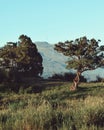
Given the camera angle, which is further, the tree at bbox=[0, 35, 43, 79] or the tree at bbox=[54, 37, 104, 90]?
the tree at bbox=[0, 35, 43, 79]

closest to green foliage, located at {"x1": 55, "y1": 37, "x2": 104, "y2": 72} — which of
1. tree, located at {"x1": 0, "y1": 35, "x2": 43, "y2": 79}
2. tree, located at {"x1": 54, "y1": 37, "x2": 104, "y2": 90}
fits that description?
tree, located at {"x1": 54, "y1": 37, "x2": 104, "y2": 90}

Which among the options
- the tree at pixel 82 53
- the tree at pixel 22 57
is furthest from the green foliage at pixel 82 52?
the tree at pixel 22 57

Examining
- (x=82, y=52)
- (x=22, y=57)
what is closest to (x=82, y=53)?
(x=82, y=52)

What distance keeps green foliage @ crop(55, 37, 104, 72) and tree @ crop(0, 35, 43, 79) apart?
38.0 feet

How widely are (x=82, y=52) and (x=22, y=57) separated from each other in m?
13.7

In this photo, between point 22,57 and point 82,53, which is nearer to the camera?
point 82,53

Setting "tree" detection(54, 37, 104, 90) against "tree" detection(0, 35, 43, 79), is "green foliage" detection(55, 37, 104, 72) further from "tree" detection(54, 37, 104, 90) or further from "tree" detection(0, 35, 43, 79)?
"tree" detection(0, 35, 43, 79)

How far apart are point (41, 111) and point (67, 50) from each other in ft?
156

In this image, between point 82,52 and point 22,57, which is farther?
point 22,57

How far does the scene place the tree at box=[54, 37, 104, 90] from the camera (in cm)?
6031

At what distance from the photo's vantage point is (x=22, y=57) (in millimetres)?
71312

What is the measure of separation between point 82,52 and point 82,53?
162 mm

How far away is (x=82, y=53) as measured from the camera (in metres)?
60.9

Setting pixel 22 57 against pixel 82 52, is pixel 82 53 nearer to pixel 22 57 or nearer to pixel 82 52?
pixel 82 52
